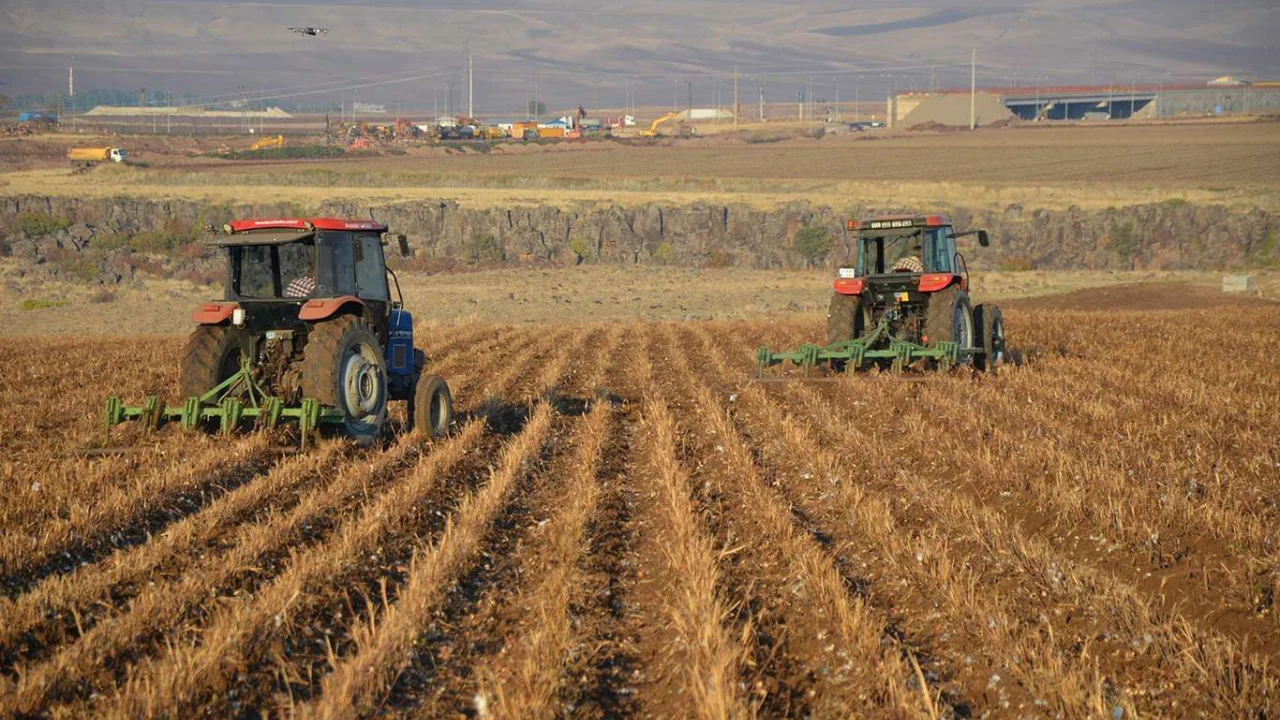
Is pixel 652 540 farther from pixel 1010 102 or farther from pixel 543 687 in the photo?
pixel 1010 102

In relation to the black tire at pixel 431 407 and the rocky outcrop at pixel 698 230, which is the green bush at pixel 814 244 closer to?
the rocky outcrop at pixel 698 230

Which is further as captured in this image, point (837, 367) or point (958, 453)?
point (837, 367)

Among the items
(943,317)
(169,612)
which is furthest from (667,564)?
(943,317)

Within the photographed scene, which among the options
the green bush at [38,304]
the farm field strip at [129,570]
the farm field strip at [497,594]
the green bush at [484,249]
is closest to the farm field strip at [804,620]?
the farm field strip at [497,594]

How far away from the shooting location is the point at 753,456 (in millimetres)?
11422

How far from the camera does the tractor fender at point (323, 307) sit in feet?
36.9

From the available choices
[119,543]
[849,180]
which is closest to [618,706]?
[119,543]

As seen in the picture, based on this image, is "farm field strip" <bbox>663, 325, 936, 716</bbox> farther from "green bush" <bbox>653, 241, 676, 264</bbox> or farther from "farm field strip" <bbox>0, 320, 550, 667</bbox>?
"green bush" <bbox>653, 241, 676, 264</bbox>

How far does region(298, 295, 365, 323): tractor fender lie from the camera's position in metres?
11.2

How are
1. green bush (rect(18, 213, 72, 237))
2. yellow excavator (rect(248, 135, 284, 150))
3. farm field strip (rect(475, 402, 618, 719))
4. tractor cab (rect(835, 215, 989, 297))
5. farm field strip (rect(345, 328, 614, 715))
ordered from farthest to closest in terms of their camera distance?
1. yellow excavator (rect(248, 135, 284, 150))
2. green bush (rect(18, 213, 72, 237))
3. tractor cab (rect(835, 215, 989, 297))
4. farm field strip (rect(345, 328, 614, 715))
5. farm field strip (rect(475, 402, 618, 719))

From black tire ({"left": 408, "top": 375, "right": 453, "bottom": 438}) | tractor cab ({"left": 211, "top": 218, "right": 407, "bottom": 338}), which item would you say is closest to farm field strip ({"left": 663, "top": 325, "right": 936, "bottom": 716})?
black tire ({"left": 408, "top": 375, "right": 453, "bottom": 438})

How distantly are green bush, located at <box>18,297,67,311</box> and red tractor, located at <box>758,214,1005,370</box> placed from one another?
24.5 metres

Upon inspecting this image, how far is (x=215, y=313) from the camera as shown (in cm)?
1158

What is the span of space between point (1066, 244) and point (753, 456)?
3750cm
